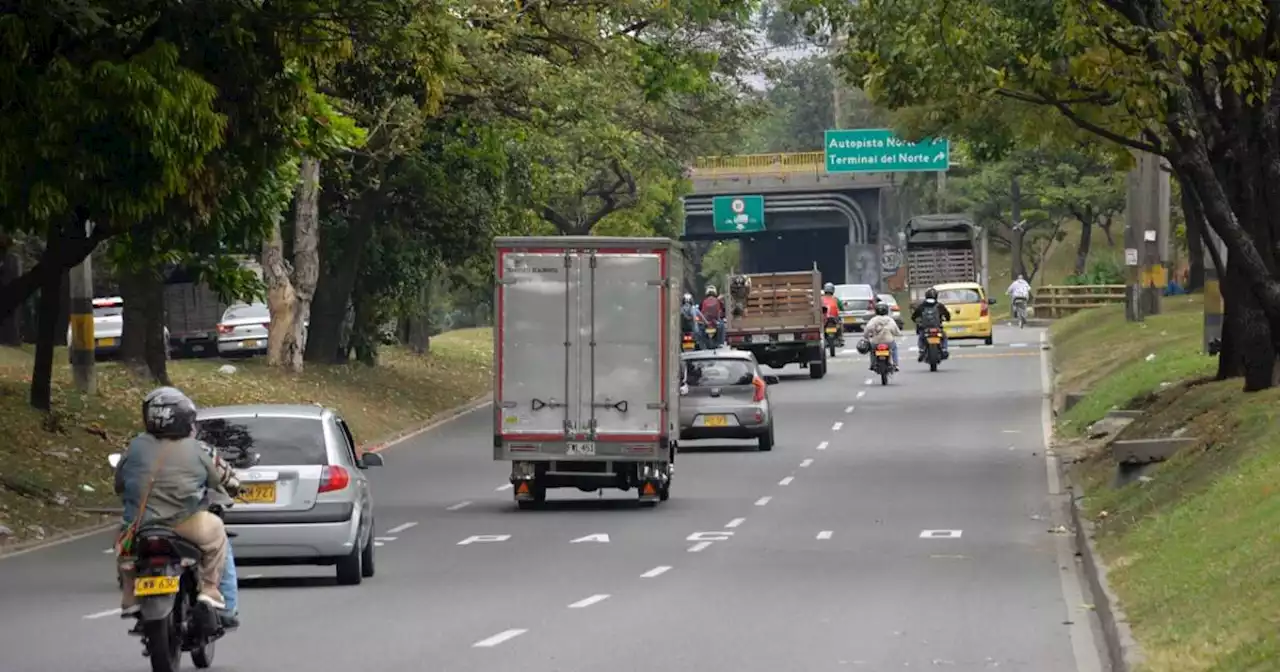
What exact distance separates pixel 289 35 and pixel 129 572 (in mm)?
10306

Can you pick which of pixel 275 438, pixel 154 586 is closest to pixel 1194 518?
pixel 275 438

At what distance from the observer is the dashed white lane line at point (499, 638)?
14.6 m

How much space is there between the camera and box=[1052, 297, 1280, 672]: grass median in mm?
12469

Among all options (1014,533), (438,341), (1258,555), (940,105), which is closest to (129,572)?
(1258,555)

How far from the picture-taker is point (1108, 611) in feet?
49.4

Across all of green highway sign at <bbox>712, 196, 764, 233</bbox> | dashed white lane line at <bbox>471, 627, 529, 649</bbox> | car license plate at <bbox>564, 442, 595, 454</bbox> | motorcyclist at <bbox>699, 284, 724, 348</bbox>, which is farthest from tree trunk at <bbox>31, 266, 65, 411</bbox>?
green highway sign at <bbox>712, 196, 764, 233</bbox>

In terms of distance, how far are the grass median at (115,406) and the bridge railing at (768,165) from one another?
3721 centimetres

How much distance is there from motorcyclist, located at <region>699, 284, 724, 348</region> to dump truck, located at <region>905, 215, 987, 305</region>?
21.7 metres

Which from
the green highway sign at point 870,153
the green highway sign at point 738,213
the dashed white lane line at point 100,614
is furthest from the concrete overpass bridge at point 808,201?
the dashed white lane line at point 100,614

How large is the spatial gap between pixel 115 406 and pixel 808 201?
6812 cm

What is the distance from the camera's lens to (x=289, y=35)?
22016 mm

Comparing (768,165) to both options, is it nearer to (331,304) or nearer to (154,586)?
(331,304)

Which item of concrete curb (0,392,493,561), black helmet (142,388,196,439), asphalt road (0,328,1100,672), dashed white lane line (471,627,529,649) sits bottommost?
concrete curb (0,392,493,561)

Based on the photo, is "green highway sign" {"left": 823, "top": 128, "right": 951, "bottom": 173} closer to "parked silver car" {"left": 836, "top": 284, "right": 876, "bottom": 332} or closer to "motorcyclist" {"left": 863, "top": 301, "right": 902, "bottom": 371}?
"parked silver car" {"left": 836, "top": 284, "right": 876, "bottom": 332}
